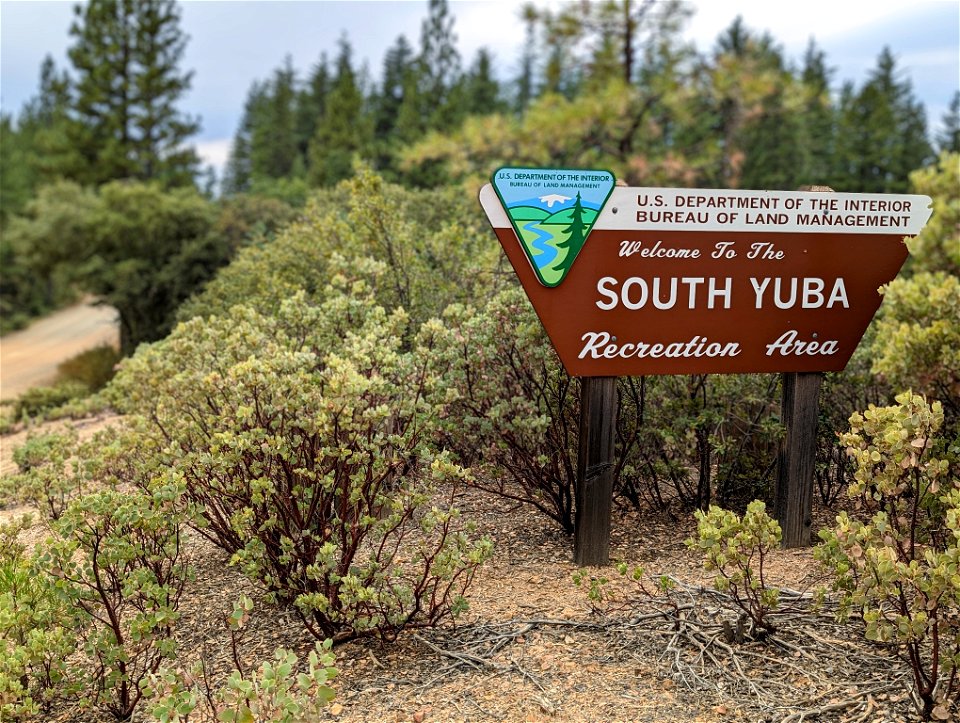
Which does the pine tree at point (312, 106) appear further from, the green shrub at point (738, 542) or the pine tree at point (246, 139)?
the green shrub at point (738, 542)

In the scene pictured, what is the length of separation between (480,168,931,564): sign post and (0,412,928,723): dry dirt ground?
69 cm

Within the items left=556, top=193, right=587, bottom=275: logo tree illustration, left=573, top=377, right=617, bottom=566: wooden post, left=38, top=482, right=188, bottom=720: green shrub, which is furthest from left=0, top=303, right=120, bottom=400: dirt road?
left=556, top=193, right=587, bottom=275: logo tree illustration

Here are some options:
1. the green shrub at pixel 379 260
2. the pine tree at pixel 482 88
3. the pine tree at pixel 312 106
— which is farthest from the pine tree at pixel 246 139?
the green shrub at pixel 379 260

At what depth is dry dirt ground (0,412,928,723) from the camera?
298 centimetres

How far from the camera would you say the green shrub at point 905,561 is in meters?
2.64

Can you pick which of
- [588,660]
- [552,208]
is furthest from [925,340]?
[588,660]

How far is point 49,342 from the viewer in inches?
1168

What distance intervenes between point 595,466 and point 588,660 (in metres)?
1.17

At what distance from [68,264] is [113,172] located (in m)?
10.2

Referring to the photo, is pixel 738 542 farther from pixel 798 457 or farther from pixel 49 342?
pixel 49 342

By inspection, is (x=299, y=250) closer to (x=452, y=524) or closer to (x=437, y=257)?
(x=437, y=257)

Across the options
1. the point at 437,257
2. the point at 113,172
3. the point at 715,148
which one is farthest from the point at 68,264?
the point at 437,257

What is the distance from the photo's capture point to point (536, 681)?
10.5ft

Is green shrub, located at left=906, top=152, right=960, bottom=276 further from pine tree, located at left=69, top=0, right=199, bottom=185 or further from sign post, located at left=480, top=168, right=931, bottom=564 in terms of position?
pine tree, located at left=69, top=0, right=199, bottom=185
